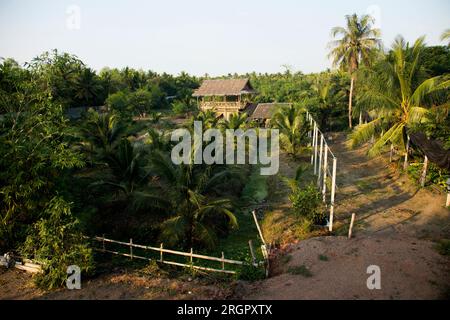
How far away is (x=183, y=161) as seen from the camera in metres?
10.9

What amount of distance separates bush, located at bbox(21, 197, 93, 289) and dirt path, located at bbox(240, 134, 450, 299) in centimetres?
438

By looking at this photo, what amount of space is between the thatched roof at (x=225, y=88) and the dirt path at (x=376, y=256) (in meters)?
20.0

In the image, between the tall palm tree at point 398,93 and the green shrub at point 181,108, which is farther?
the green shrub at point 181,108

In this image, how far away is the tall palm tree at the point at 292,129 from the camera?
61.2 feet

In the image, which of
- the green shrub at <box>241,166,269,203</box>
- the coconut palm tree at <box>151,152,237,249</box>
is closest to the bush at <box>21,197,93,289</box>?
the coconut palm tree at <box>151,152,237,249</box>

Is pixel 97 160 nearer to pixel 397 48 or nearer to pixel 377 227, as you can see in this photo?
pixel 377 227

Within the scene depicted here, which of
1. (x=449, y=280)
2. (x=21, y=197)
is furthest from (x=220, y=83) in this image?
(x=449, y=280)

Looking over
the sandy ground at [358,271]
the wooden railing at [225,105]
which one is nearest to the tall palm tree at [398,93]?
the sandy ground at [358,271]

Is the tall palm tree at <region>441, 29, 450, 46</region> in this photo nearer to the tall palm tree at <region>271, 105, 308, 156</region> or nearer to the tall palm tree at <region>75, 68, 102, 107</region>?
the tall palm tree at <region>271, 105, 308, 156</region>

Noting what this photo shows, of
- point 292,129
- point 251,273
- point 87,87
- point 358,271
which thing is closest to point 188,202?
point 251,273

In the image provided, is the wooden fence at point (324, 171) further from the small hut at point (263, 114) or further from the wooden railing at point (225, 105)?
the wooden railing at point (225, 105)

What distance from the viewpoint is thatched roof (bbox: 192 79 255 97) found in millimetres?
31531

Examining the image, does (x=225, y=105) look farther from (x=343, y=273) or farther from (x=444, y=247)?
(x=343, y=273)
